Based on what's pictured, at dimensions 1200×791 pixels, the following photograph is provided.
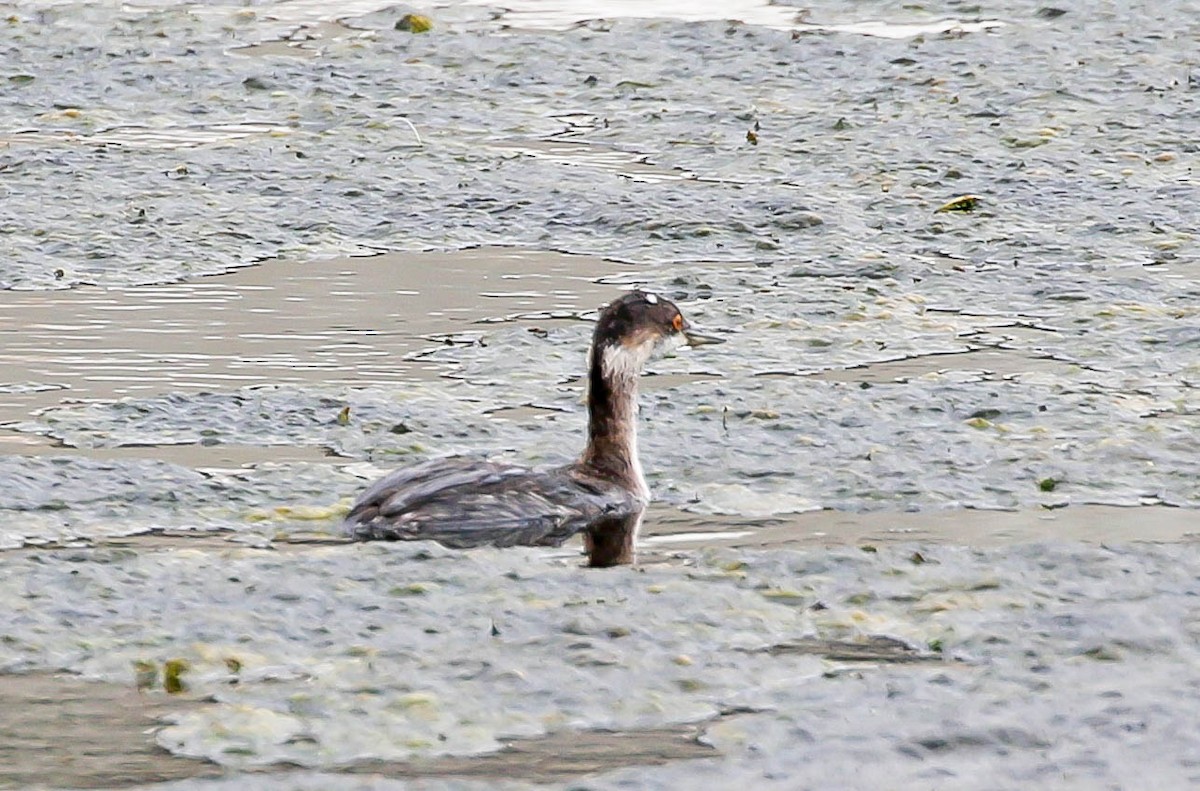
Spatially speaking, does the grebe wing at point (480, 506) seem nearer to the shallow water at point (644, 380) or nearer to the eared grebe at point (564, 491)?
the eared grebe at point (564, 491)

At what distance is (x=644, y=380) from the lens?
947cm

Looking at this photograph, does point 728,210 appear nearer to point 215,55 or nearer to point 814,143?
point 814,143

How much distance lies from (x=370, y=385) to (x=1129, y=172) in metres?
5.44

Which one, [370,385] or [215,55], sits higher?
[215,55]

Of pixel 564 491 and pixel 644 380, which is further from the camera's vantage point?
pixel 644 380

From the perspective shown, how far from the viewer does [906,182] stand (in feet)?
42.2

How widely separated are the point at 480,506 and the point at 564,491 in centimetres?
41

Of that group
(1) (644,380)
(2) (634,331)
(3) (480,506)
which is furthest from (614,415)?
(1) (644,380)

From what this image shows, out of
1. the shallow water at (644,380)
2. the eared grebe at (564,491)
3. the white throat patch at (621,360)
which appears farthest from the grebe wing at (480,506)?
the white throat patch at (621,360)

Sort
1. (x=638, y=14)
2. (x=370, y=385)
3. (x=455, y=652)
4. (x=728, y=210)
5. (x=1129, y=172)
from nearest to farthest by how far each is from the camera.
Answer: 1. (x=455, y=652)
2. (x=370, y=385)
3. (x=728, y=210)
4. (x=1129, y=172)
5. (x=638, y=14)

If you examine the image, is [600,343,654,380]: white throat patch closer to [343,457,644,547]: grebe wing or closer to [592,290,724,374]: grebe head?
[592,290,724,374]: grebe head

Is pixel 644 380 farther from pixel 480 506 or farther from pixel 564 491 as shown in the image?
pixel 480 506

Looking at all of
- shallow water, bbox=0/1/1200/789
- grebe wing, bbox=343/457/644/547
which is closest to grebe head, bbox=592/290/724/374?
shallow water, bbox=0/1/1200/789

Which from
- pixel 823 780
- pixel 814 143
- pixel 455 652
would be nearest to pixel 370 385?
pixel 455 652
